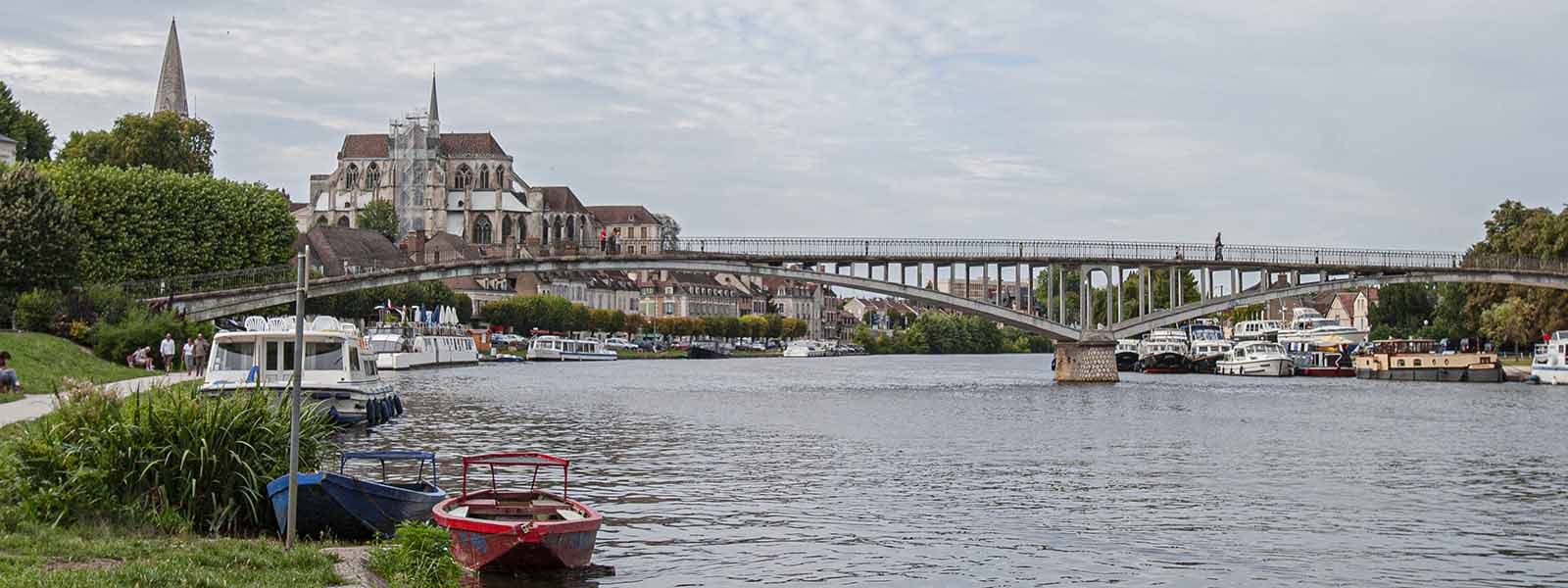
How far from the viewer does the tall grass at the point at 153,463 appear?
56.0 ft

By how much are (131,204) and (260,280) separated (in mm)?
6742

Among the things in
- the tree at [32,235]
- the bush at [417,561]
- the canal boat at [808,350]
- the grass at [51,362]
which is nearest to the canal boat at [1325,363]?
the tree at [32,235]

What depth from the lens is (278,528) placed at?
17.4 m

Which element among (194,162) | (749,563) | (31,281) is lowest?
(749,563)

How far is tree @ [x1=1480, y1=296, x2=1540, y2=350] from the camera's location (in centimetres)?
9306

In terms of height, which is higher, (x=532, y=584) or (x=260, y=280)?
(x=260, y=280)

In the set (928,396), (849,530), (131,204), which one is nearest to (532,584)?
(849,530)

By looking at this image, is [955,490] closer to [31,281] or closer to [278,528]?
[278,528]

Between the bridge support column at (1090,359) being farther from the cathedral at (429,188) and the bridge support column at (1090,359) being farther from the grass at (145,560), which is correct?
the cathedral at (429,188)

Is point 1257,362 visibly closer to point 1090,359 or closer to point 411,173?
point 1090,359

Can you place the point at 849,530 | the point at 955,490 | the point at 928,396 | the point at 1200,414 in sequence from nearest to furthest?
the point at 849,530 → the point at 955,490 → the point at 1200,414 → the point at 928,396

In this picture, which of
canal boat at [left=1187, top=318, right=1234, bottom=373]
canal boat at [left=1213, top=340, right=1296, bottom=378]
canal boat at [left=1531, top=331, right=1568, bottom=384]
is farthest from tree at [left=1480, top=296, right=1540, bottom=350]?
canal boat at [left=1187, top=318, right=1234, bottom=373]

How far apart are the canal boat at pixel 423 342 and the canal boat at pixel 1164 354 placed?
4510 cm

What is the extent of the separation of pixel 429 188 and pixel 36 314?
138805mm
